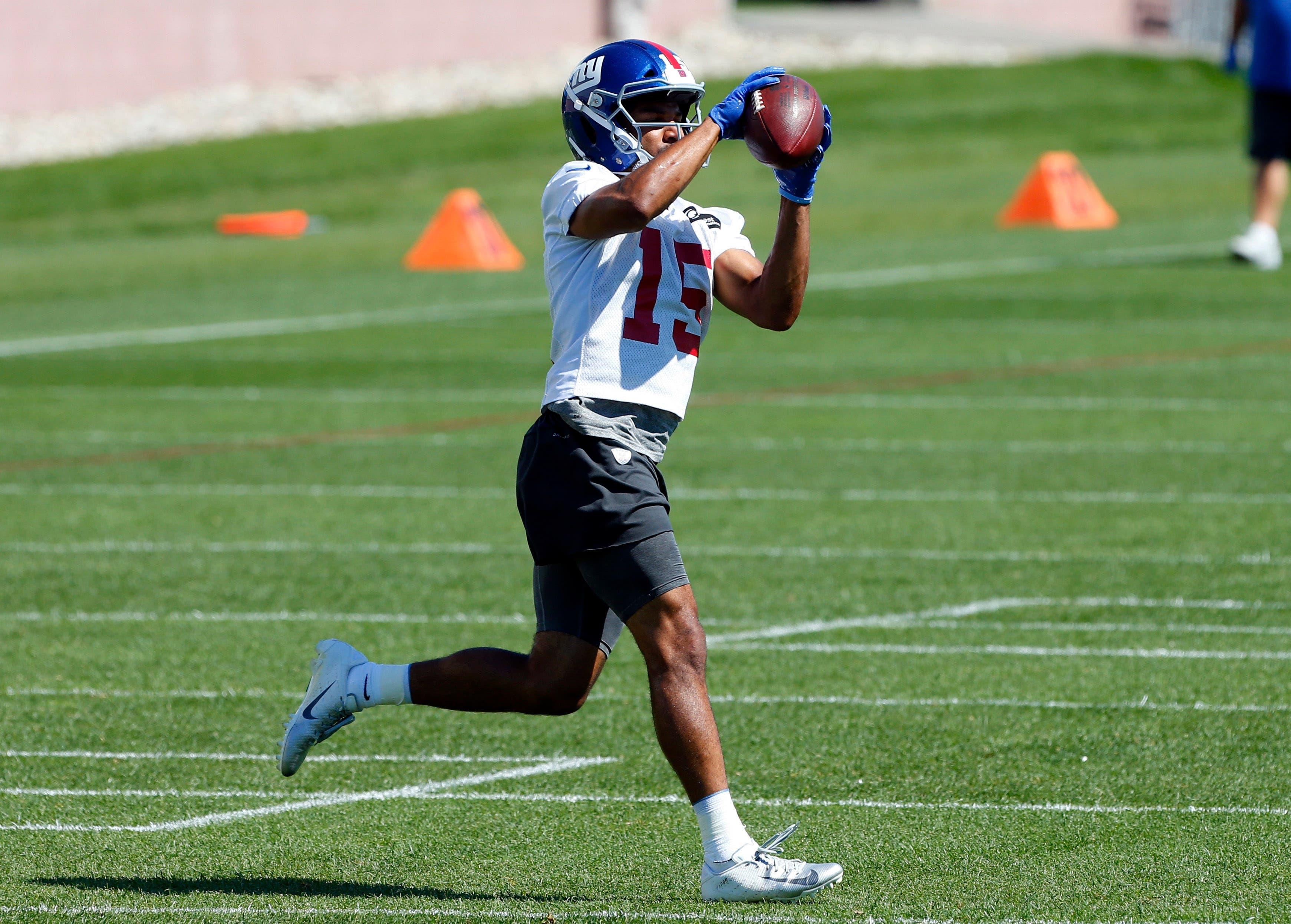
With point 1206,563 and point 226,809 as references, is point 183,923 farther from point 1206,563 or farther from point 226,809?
point 1206,563

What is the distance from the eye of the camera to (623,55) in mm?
5445

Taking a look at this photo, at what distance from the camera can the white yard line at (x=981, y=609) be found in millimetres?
8156

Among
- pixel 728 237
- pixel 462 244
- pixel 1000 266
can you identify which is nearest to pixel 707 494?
pixel 728 237

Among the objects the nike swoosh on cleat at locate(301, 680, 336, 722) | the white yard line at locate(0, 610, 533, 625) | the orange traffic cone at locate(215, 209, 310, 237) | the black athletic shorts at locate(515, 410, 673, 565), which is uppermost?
the black athletic shorts at locate(515, 410, 673, 565)

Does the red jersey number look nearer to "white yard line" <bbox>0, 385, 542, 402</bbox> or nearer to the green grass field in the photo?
the green grass field

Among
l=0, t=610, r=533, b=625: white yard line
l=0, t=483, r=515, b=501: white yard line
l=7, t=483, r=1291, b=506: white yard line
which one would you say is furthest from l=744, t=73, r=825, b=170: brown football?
l=0, t=483, r=515, b=501: white yard line

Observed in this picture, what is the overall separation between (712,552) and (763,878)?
15.4ft

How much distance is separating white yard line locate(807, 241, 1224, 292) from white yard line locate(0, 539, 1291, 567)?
33.3ft

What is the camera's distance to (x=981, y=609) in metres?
8.50

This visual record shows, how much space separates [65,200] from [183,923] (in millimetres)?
26056

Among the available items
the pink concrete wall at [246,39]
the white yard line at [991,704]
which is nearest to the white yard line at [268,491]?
the white yard line at [991,704]

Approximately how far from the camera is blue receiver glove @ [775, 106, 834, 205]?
5.50 metres

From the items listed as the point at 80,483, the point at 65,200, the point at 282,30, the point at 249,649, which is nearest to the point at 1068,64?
the point at 282,30

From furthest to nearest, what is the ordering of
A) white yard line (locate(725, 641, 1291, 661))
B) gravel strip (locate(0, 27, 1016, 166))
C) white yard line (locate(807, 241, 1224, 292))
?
gravel strip (locate(0, 27, 1016, 166))
white yard line (locate(807, 241, 1224, 292))
white yard line (locate(725, 641, 1291, 661))
